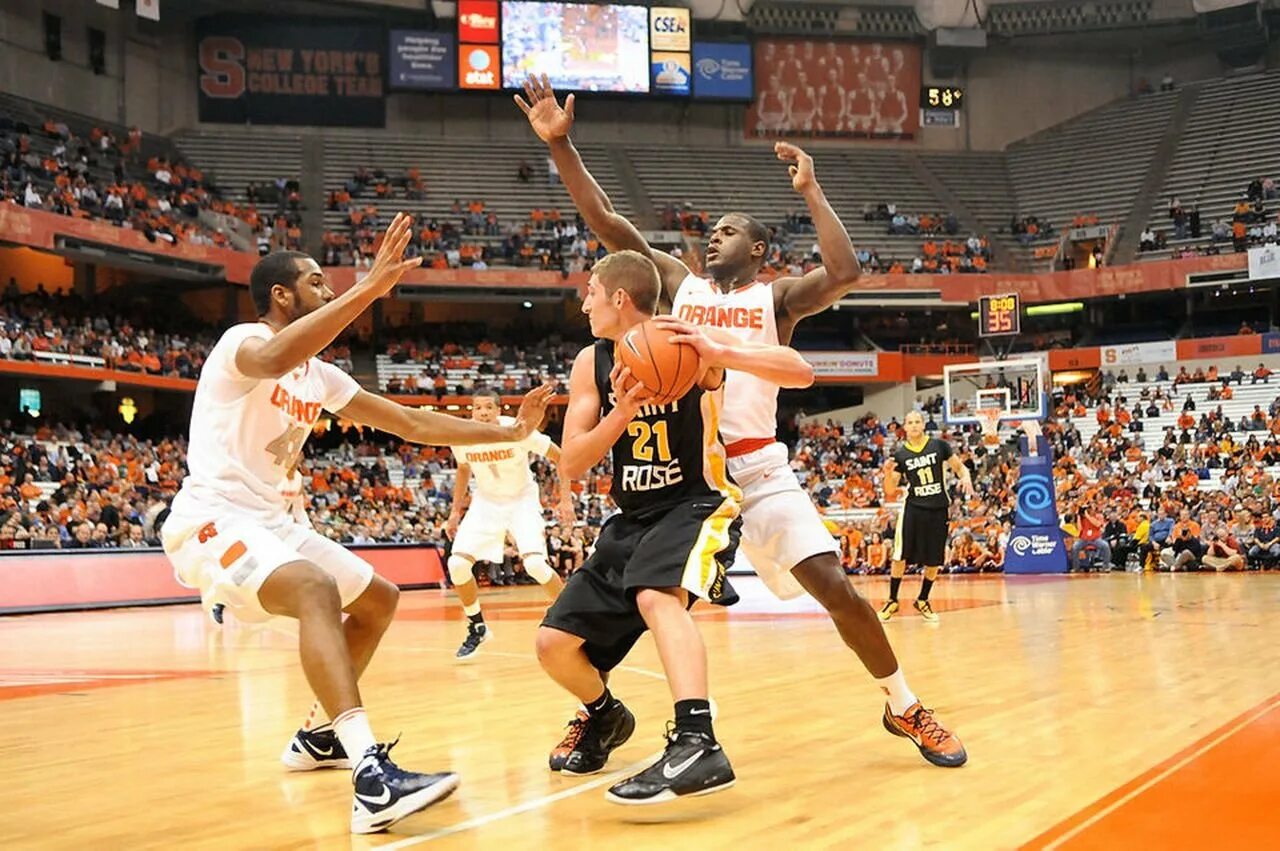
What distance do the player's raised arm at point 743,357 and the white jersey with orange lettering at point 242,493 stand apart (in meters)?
1.50

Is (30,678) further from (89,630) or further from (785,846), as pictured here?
(785,846)

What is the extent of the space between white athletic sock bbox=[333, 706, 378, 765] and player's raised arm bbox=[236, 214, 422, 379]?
46.2 inches

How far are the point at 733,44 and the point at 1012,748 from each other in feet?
152

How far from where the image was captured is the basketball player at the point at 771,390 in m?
5.16

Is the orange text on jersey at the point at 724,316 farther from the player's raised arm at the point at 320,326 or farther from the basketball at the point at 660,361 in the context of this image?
the player's raised arm at the point at 320,326

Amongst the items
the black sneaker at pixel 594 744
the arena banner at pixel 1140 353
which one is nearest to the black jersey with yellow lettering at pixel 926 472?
the black sneaker at pixel 594 744

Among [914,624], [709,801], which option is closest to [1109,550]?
[914,624]

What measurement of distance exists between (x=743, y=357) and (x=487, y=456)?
7.18 metres

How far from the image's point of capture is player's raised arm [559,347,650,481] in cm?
438

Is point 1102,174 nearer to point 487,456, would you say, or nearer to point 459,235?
point 459,235

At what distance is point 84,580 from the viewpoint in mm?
18797

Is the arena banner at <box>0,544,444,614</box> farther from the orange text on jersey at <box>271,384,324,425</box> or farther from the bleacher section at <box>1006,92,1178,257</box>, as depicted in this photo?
the bleacher section at <box>1006,92,1178,257</box>

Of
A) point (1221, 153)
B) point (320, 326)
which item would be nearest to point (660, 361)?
point (320, 326)

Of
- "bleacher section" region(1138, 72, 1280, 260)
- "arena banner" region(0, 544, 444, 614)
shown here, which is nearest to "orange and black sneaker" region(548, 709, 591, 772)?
"arena banner" region(0, 544, 444, 614)
